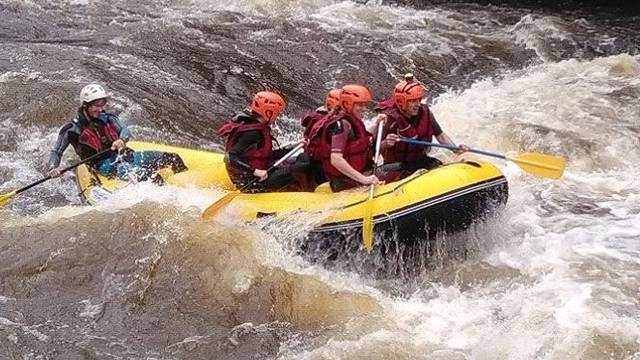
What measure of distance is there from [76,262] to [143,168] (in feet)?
4.16

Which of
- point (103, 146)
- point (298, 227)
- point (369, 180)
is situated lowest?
point (298, 227)

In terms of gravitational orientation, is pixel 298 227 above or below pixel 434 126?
below

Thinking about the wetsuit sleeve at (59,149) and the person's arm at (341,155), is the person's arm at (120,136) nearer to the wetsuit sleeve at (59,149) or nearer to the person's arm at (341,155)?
the wetsuit sleeve at (59,149)

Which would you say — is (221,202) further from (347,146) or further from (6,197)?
(6,197)

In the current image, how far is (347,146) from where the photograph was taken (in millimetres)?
6277

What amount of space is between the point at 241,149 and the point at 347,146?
0.86 meters

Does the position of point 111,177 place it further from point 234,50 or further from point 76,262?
point 234,50

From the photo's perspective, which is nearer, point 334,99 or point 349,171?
point 349,171

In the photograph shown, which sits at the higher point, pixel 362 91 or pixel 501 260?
pixel 362 91

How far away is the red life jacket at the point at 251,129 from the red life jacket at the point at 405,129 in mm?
935

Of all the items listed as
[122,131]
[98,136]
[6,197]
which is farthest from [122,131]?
[6,197]

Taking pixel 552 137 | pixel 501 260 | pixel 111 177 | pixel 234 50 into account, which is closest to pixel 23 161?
pixel 111 177

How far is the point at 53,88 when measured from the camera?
9812 mm

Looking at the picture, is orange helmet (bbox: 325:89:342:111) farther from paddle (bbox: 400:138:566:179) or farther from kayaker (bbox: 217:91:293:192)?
paddle (bbox: 400:138:566:179)
